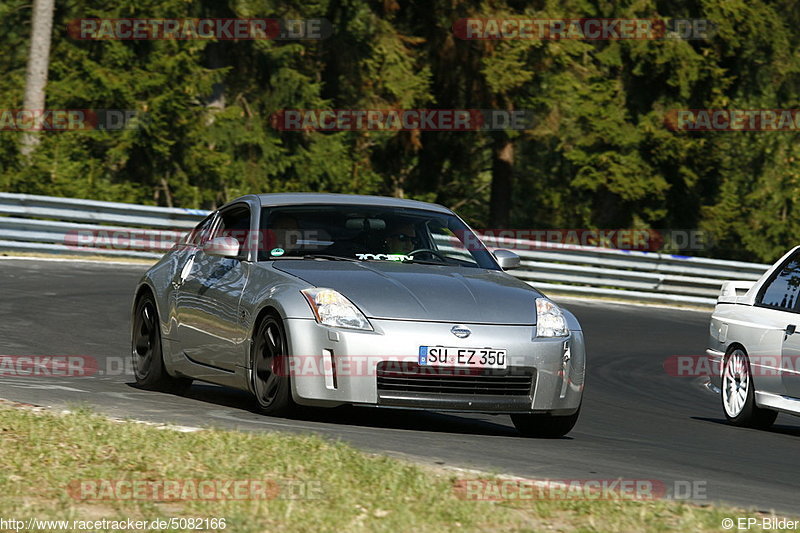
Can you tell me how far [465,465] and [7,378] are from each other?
4.29 m

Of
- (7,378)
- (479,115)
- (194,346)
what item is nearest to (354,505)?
(194,346)

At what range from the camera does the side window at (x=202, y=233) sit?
10.6 meters

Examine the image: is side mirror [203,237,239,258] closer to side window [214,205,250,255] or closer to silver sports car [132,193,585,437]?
silver sports car [132,193,585,437]

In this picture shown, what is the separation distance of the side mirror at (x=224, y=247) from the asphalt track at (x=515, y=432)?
1.00 m

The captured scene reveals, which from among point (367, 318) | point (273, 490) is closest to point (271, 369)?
point (367, 318)

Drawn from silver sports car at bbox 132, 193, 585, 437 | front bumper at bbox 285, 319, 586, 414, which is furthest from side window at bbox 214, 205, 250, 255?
front bumper at bbox 285, 319, 586, 414

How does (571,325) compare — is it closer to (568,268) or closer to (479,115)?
(568,268)

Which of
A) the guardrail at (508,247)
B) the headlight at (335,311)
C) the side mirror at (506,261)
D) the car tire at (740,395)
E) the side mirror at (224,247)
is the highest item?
the side mirror at (224,247)

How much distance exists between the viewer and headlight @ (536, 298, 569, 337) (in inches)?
336

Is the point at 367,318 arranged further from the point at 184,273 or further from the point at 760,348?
the point at 760,348

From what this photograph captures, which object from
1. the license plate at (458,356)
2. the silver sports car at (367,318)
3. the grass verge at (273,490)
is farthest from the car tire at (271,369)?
the grass verge at (273,490)

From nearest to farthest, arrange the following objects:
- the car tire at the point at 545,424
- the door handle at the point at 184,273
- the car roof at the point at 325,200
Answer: the car tire at the point at 545,424 < the car roof at the point at 325,200 < the door handle at the point at 184,273

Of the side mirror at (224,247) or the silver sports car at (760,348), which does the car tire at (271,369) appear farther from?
the silver sports car at (760,348)

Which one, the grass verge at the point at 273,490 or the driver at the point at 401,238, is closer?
the grass verge at the point at 273,490
